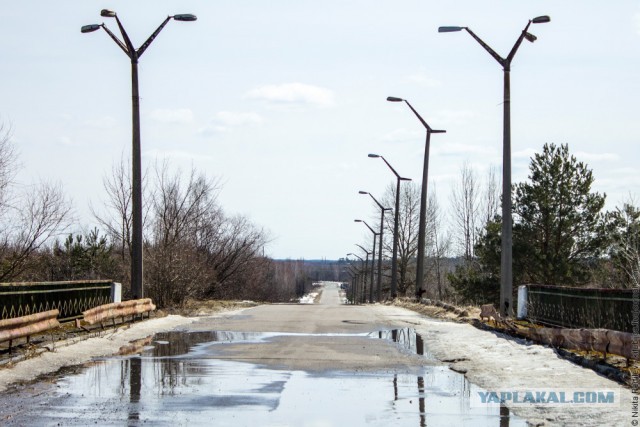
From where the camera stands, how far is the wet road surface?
990 centimetres

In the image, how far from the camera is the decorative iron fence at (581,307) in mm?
15906

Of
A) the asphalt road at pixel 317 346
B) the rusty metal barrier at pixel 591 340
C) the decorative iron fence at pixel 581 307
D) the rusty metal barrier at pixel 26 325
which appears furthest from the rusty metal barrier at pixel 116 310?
the decorative iron fence at pixel 581 307

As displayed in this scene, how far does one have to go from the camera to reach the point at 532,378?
1315cm

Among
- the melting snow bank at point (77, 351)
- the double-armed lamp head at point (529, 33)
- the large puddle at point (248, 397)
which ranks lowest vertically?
the large puddle at point (248, 397)

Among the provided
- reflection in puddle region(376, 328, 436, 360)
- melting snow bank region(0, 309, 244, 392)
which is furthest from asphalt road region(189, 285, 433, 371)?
melting snow bank region(0, 309, 244, 392)

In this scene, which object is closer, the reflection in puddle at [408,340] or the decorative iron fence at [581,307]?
the decorative iron fence at [581,307]

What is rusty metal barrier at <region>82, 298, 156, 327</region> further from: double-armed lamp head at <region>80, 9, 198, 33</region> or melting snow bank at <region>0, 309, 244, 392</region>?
double-armed lamp head at <region>80, 9, 198, 33</region>

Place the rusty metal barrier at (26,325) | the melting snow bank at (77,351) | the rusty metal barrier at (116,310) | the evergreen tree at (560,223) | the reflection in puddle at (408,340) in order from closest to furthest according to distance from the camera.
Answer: the melting snow bank at (77,351)
the rusty metal barrier at (26,325)
the reflection in puddle at (408,340)
the rusty metal barrier at (116,310)
the evergreen tree at (560,223)

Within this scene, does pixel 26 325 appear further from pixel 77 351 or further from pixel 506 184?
pixel 506 184

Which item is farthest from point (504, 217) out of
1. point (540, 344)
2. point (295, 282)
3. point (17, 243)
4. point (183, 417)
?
point (295, 282)

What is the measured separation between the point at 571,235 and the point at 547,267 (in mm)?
2643

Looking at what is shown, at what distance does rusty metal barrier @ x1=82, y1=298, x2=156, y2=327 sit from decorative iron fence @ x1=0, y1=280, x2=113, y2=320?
65 centimetres

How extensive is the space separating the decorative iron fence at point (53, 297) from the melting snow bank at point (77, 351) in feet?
4.12

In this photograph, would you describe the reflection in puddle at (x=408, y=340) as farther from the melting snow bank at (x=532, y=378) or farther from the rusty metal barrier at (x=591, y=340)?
the rusty metal barrier at (x=591, y=340)
